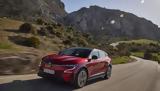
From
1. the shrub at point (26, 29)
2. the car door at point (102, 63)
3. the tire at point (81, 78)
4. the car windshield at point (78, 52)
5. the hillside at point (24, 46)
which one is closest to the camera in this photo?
the tire at point (81, 78)

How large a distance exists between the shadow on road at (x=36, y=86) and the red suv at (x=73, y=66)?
1.09 feet

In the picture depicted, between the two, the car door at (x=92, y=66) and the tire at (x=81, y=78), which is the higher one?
the car door at (x=92, y=66)

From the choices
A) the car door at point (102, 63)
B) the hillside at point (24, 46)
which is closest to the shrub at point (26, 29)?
the hillside at point (24, 46)

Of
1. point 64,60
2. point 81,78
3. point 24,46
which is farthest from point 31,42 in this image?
point 64,60

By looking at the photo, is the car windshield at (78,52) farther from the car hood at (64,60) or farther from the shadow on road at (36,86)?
the shadow on road at (36,86)

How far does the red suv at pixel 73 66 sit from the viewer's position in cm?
990

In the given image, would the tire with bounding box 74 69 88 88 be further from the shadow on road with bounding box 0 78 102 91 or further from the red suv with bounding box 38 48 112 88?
the shadow on road with bounding box 0 78 102 91

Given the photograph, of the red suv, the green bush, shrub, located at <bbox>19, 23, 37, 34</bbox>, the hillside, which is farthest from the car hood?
shrub, located at <bbox>19, 23, 37, 34</bbox>

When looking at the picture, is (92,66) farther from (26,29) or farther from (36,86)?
(26,29)

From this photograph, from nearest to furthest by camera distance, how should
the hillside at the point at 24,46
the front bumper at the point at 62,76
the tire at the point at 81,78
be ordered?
the front bumper at the point at 62,76 < the tire at the point at 81,78 < the hillside at the point at 24,46

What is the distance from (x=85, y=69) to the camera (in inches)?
426

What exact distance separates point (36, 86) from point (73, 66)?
1414 mm

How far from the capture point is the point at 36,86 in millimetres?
9758

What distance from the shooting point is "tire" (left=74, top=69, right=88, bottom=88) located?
10219 millimetres
